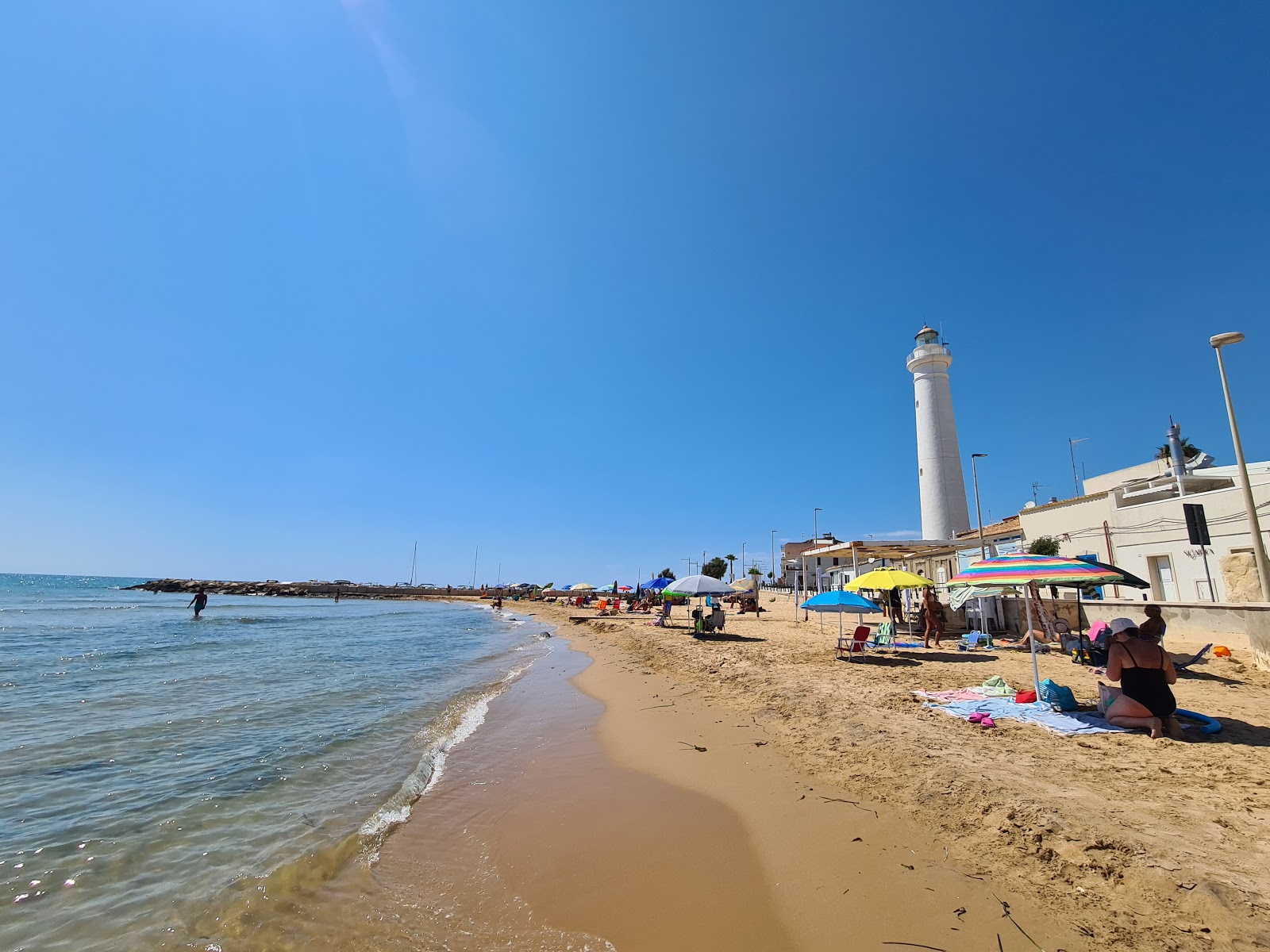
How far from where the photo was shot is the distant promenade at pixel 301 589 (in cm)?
8588

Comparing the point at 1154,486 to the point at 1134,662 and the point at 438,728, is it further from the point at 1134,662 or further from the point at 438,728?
the point at 438,728

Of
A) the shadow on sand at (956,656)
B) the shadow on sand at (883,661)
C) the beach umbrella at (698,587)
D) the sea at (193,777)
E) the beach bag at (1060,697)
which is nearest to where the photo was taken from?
the sea at (193,777)

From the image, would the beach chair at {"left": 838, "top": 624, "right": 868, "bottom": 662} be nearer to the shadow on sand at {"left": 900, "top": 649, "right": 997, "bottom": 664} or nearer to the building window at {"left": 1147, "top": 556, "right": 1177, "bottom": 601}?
the shadow on sand at {"left": 900, "top": 649, "right": 997, "bottom": 664}

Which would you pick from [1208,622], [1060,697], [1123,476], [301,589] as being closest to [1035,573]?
[1060,697]

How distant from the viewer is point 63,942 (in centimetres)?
342

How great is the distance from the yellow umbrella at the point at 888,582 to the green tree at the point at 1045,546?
12.4 meters

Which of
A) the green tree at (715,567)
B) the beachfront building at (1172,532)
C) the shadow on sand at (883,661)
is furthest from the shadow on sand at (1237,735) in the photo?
the green tree at (715,567)

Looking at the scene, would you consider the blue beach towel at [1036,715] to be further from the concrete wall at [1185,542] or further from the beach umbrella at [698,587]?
the concrete wall at [1185,542]

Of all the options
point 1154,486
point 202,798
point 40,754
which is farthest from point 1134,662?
point 1154,486

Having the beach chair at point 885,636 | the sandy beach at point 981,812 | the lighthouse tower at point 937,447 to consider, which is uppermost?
the lighthouse tower at point 937,447

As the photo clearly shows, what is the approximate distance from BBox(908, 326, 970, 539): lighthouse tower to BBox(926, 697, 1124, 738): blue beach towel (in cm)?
2875

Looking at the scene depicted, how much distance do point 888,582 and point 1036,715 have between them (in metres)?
6.21

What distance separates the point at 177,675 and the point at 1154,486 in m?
32.3

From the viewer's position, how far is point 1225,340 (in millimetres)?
10305
